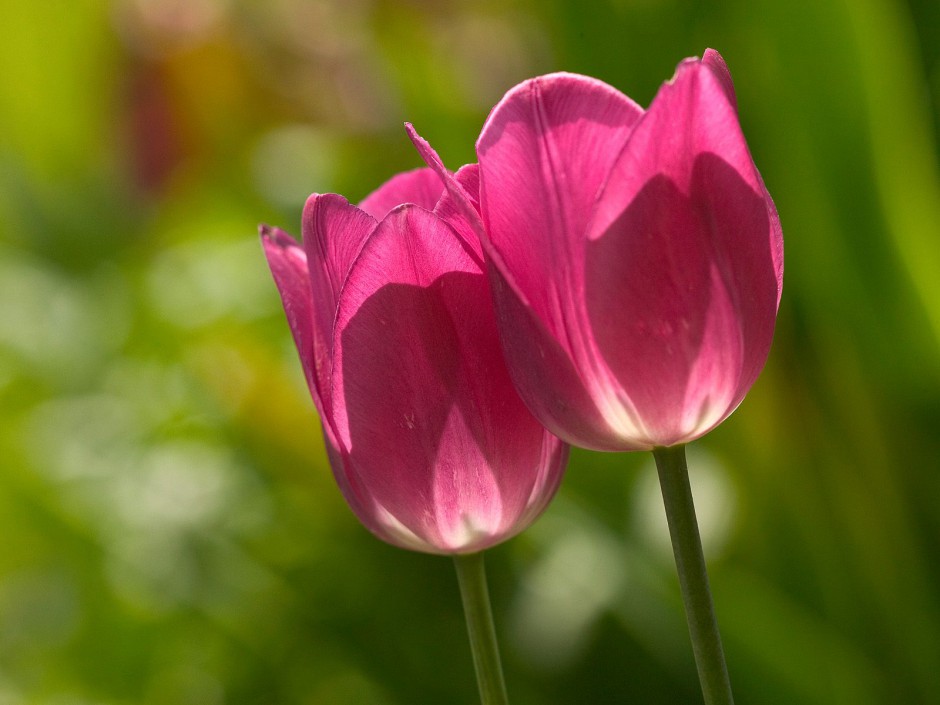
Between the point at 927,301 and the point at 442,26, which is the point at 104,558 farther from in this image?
the point at 442,26

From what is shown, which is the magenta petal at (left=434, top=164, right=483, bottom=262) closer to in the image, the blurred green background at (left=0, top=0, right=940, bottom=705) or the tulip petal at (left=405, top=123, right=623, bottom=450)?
the tulip petal at (left=405, top=123, right=623, bottom=450)

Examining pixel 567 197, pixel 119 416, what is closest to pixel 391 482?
pixel 567 197

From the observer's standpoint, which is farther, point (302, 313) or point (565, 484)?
point (565, 484)

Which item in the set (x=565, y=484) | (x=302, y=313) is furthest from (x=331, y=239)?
(x=565, y=484)

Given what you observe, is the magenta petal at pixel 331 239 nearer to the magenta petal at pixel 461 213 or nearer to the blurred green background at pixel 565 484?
the magenta petal at pixel 461 213

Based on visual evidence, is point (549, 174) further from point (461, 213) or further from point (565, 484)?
point (565, 484)

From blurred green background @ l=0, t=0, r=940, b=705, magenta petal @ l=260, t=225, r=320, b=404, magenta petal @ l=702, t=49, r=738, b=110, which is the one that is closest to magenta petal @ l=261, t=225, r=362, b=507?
magenta petal @ l=260, t=225, r=320, b=404
